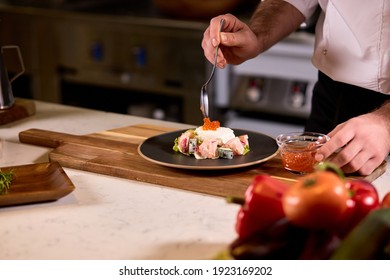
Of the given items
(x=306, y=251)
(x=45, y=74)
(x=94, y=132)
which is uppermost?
(x=306, y=251)

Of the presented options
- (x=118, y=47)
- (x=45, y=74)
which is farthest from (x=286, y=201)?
(x=45, y=74)

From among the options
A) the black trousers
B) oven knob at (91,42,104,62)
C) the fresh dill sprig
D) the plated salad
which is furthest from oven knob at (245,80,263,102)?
the fresh dill sprig

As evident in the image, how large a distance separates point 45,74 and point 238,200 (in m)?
2.84

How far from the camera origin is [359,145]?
5.02ft

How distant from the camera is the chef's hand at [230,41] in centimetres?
180

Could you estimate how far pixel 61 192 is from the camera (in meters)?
1.44

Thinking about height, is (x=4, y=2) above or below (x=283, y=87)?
above

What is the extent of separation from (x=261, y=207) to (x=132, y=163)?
643mm

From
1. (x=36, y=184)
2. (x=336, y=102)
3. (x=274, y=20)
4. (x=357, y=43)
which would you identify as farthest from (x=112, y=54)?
(x=36, y=184)

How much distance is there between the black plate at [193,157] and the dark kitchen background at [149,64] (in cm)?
132

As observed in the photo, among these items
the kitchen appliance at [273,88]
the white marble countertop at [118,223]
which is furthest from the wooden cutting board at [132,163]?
the kitchen appliance at [273,88]

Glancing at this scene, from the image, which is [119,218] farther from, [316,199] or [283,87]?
[283,87]

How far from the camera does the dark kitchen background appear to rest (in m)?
3.15

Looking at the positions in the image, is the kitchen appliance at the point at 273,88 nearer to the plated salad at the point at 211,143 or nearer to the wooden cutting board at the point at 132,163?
the wooden cutting board at the point at 132,163
